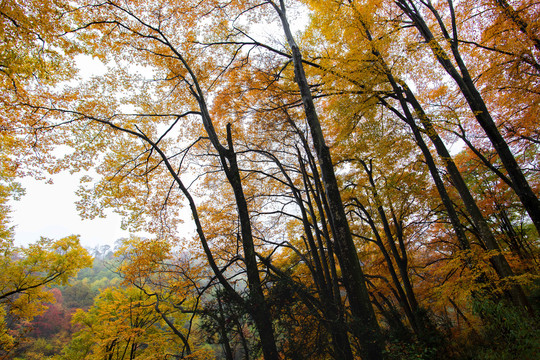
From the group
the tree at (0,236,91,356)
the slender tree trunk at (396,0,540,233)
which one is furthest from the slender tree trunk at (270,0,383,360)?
the tree at (0,236,91,356)

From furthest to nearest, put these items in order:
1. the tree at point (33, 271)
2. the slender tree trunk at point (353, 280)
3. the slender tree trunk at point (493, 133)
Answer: the tree at point (33, 271) → the slender tree trunk at point (493, 133) → the slender tree trunk at point (353, 280)

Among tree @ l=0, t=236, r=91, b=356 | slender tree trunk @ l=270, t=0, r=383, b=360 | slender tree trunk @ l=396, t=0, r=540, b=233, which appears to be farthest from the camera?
tree @ l=0, t=236, r=91, b=356

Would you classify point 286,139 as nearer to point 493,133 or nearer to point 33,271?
point 493,133

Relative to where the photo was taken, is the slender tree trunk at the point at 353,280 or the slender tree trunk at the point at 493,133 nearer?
the slender tree trunk at the point at 353,280

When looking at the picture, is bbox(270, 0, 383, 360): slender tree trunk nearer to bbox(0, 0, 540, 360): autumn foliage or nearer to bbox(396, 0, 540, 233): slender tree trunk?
bbox(0, 0, 540, 360): autumn foliage

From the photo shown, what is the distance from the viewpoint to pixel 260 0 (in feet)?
18.3

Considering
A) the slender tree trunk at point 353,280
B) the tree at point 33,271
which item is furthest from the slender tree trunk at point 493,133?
the tree at point 33,271

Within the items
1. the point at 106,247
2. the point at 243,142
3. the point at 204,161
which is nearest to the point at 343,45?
the point at 243,142

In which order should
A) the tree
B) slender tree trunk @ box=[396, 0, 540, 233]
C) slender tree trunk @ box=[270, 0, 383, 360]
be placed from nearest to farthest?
slender tree trunk @ box=[270, 0, 383, 360], slender tree trunk @ box=[396, 0, 540, 233], the tree

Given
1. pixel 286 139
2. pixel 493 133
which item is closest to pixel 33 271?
pixel 286 139

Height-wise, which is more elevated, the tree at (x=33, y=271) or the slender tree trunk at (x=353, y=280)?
the tree at (x=33, y=271)

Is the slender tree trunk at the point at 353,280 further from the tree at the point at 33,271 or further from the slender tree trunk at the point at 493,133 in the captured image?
the tree at the point at 33,271

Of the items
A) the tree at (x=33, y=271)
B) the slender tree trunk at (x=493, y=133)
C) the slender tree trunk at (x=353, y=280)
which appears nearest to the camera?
the slender tree trunk at (x=353, y=280)

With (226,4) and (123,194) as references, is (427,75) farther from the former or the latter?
(123,194)
